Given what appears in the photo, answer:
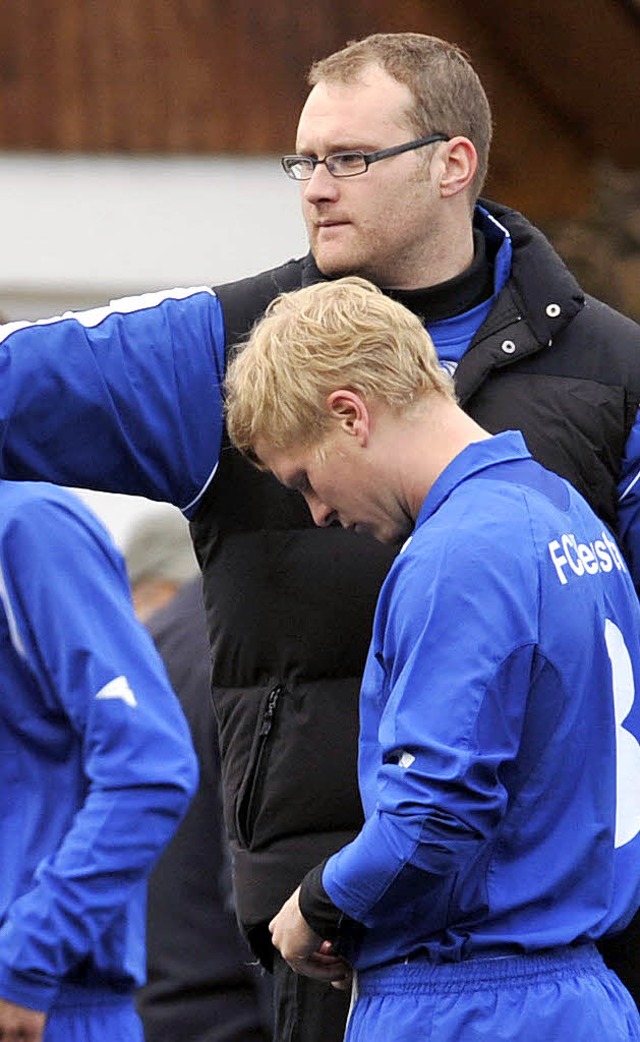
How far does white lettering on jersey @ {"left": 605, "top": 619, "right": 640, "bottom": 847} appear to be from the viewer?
115 inches

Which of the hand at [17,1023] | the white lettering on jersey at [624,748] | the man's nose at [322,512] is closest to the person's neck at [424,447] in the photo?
the man's nose at [322,512]

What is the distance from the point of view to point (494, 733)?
2.74 meters

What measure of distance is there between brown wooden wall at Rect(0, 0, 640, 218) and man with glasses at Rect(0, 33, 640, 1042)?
3875 millimetres

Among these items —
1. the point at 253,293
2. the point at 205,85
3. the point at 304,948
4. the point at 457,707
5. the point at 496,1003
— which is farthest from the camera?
the point at 205,85

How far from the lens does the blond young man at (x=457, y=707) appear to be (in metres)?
2.74

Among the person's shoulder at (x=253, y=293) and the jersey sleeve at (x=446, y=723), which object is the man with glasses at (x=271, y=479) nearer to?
the person's shoulder at (x=253, y=293)

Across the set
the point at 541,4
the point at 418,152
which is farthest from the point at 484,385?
the point at 541,4

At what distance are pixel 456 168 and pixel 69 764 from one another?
117 centimetres

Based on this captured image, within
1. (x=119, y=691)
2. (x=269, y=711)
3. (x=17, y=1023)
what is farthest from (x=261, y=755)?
(x=17, y=1023)

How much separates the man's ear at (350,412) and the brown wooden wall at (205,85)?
4.76 m

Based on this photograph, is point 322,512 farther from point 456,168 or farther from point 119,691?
point 456,168

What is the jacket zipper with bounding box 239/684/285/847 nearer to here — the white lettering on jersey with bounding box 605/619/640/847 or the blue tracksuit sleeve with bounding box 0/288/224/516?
the blue tracksuit sleeve with bounding box 0/288/224/516

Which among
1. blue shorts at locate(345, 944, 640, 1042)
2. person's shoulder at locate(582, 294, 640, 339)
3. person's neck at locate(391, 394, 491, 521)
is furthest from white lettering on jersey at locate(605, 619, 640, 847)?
person's shoulder at locate(582, 294, 640, 339)

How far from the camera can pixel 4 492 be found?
358cm
